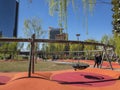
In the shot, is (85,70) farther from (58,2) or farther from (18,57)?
(18,57)

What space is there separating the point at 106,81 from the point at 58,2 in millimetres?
4722

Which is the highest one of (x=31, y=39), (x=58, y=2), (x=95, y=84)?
(x=58, y=2)

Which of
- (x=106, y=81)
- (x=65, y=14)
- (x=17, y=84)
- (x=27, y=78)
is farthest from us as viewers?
(x=106, y=81)

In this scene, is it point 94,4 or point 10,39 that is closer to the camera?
A: point 94,4

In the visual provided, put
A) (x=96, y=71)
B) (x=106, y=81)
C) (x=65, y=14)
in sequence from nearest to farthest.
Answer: (x=65, y=14) → (x=106, y=81) → (x=96, y=71)

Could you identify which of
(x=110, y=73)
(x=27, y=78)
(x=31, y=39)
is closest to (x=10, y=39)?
(x=31, y=39)

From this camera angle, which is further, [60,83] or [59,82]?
[59,82]

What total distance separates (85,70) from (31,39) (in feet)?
14.9

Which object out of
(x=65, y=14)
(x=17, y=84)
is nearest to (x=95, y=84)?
(x=17, y=84)

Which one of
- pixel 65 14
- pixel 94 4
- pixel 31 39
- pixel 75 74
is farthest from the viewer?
pixel 75 74

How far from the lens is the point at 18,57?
3538 centimetres

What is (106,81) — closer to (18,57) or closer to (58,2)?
(58,2)

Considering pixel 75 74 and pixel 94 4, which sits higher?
pixel 94 4

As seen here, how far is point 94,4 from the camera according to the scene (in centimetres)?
762
